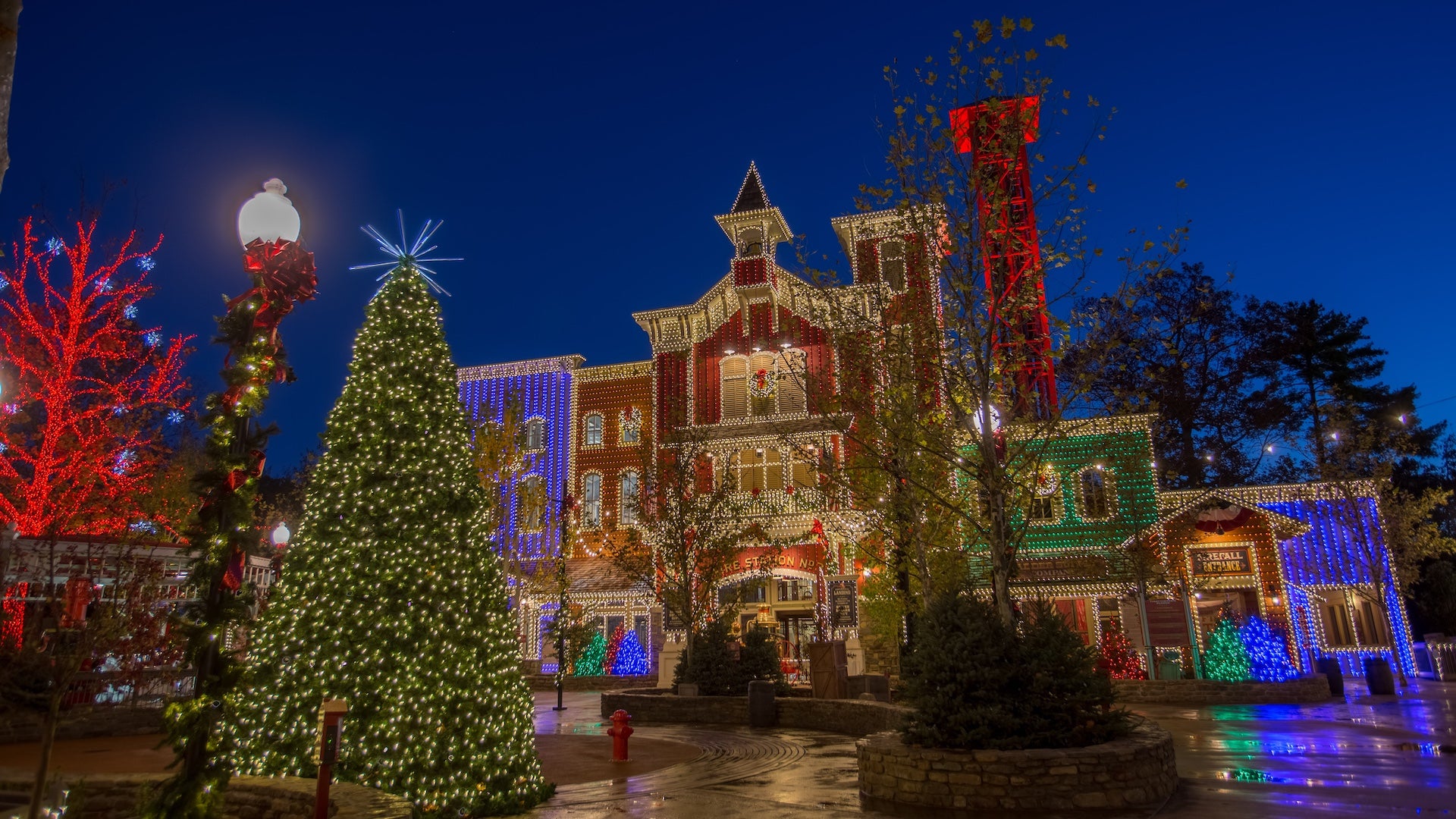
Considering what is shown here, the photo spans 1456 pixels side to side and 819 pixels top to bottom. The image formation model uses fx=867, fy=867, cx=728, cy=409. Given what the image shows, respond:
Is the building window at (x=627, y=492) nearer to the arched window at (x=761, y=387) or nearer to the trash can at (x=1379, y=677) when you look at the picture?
the arched window at (x=761, y=387)

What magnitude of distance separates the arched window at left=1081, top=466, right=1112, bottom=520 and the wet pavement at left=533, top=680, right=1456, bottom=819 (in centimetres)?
1097

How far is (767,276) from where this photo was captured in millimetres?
33094

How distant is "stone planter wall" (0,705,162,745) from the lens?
13953mm

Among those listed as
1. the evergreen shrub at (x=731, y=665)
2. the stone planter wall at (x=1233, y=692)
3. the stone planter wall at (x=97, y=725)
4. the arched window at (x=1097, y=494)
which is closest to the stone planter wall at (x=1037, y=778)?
the evergreen shrub at (x=731, y=665)

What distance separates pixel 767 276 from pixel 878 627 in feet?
49.0

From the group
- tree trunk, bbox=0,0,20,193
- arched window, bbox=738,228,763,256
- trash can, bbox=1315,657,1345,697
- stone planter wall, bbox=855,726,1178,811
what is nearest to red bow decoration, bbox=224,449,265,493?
tree trunk, bbox=0,0,20,193

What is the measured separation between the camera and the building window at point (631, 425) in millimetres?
34372

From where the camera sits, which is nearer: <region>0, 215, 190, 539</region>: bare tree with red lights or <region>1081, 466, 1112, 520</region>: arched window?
<region>0, 215, 190, 539</region>: bare tree with red lights

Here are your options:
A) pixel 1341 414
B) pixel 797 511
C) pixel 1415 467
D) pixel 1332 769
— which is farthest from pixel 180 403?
pixel 1415 467

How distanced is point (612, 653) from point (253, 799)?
933 inches

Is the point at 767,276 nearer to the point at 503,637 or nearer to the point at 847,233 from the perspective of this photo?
the point at 847,233

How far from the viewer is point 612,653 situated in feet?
98.4

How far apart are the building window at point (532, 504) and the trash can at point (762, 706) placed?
394 inches

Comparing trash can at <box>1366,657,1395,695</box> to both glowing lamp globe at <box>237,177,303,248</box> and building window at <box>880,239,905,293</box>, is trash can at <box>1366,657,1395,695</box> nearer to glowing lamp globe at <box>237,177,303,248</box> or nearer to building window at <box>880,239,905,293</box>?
building window at <box>880,239,905,293</box>
